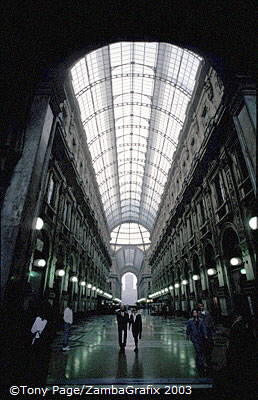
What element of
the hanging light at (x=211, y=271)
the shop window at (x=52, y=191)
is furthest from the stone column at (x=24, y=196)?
the hanging light at (x=211, y=271)

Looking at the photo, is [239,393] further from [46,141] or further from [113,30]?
[113,30]

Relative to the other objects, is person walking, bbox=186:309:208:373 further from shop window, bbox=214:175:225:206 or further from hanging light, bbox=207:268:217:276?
shop window, bbox=214:175:225:206

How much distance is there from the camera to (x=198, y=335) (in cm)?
550

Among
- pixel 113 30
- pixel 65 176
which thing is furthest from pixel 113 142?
pixel 113 30

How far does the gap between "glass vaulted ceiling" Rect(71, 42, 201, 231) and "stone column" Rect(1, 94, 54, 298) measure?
49.1 ft

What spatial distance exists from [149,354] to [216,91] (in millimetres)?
14441

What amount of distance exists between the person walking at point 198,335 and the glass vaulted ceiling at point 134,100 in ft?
63.5

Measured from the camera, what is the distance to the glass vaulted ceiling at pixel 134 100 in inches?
810

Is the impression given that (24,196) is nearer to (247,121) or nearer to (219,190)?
(247,121)

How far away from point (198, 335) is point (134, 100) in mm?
27037

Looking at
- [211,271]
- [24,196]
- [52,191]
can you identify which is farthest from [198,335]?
[52,191]

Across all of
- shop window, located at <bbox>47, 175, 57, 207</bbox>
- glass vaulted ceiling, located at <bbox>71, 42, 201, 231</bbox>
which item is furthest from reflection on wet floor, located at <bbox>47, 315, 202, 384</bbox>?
glass vaulted ceiling, located at <bbox>71, 42, 201, 231</bbox>

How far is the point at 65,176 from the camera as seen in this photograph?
16906 mm

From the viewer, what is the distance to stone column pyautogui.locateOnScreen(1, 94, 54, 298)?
15.9ft
